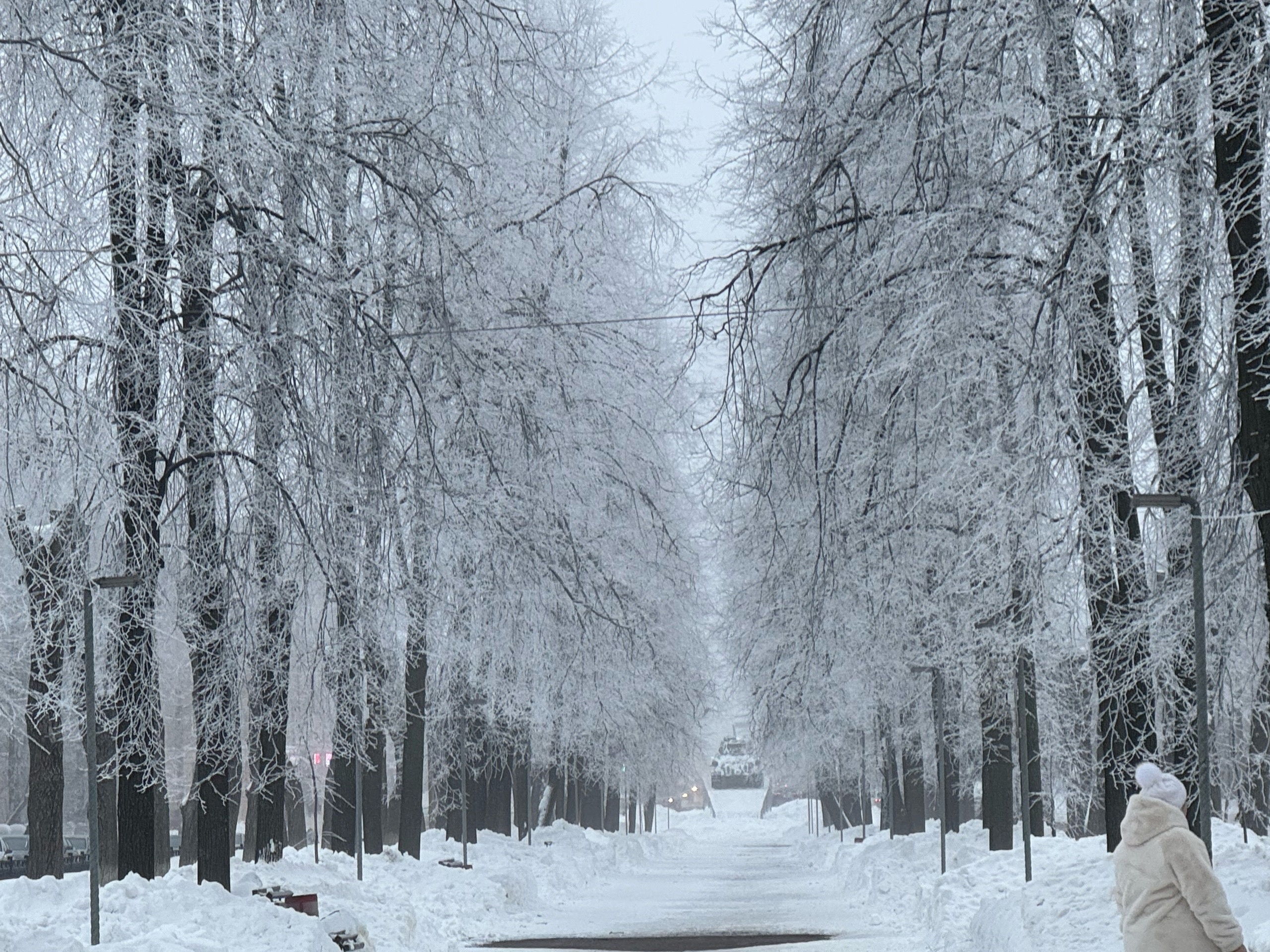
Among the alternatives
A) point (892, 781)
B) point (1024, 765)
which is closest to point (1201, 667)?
point (1024, 765)

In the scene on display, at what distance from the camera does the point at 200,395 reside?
381 inches

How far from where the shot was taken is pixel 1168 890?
7.32 m

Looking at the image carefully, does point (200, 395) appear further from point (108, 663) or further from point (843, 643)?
point (843, 643)

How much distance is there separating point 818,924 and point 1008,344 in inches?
457

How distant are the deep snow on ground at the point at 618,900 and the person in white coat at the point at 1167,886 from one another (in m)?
0.49

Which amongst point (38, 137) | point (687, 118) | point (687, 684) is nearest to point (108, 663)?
point (38, 137)

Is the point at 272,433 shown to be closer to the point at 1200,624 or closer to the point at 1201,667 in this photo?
the point at 1200,624

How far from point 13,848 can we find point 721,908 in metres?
27.5

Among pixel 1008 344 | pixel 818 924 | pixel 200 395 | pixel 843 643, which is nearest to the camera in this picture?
pixel 200 395

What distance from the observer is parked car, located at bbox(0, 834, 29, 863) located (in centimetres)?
4119

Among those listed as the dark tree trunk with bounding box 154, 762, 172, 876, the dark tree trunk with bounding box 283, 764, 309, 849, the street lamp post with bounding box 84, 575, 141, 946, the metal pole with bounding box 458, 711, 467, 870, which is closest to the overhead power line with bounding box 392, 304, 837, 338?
the street lamp post with bounding box 84, 575, 141, 946

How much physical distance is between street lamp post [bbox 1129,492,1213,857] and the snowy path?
642cm

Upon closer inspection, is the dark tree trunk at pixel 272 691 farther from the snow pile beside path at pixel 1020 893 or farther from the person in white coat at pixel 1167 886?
the snow pile beside path at pixel 1020 893

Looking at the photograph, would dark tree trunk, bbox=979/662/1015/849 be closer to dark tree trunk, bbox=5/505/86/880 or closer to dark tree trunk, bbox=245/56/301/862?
dark tree trunk, bbox=245/56/301/862
